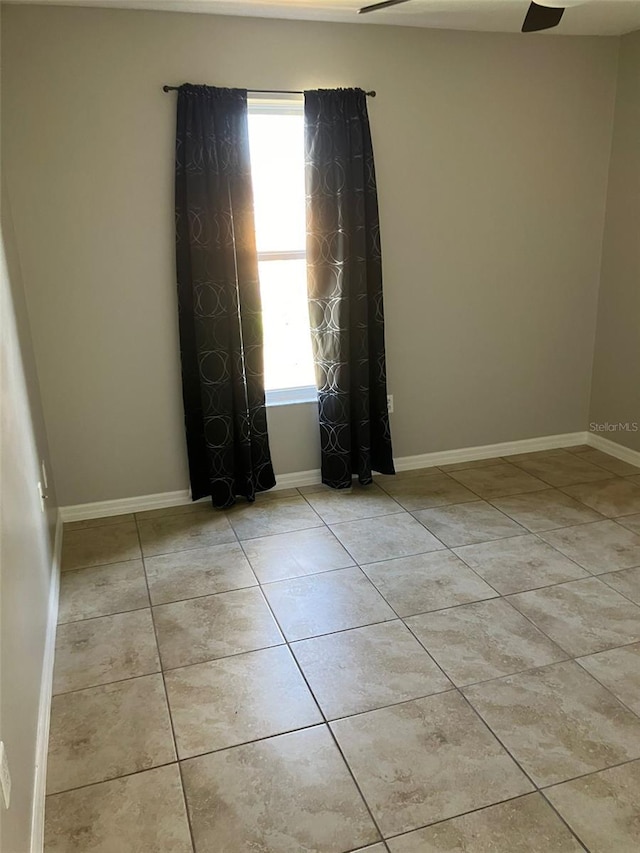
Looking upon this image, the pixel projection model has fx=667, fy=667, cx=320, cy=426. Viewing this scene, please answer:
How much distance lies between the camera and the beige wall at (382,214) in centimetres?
306

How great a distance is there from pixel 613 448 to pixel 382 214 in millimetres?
2066

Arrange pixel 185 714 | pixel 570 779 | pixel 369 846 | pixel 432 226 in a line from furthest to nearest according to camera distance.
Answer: pixel 432 226 → pixel 185 714 → pixel 570 779 → pixel 369 846

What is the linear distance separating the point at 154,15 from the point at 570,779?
3.40 m

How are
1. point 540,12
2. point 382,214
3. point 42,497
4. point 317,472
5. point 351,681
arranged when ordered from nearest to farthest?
point 351,681 → point 540,12 → point 42,497 → point 382,214 → point 317,472

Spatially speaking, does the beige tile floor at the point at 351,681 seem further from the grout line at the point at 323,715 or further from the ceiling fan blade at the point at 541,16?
the ceiling fan blade at the point at 541,16

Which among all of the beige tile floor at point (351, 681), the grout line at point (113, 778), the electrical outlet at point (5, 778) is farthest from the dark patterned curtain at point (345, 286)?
the electrical outlet at point (5, 778)

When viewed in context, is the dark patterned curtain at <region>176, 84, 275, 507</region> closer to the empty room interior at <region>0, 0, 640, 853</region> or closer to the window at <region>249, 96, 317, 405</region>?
the empty room interior at <region>0, 0, 640, 853</region>

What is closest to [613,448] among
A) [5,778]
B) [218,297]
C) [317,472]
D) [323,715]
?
[317,472]

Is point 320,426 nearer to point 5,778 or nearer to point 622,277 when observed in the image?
point 622,277

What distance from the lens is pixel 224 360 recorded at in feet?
11.1

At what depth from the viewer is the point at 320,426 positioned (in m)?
3.75

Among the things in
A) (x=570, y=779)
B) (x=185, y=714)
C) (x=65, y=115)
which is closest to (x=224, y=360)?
(x=65, y=115)

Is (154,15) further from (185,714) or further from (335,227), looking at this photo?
(185,714)

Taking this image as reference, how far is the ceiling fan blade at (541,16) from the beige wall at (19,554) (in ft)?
6.85
